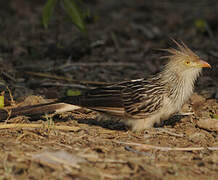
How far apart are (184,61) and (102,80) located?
2.14 m

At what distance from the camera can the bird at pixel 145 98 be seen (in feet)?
16.1

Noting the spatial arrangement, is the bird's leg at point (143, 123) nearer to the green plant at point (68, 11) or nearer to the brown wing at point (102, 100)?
the brown wing at point (102, 100)

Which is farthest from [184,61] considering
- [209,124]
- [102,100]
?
[102,100]

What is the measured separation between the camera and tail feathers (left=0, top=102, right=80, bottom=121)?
4906mm

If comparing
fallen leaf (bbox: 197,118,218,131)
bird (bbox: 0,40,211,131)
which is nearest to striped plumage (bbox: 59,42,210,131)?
bird (bbox: 0,40,211,131)

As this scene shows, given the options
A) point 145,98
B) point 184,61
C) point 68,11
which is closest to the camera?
point 145,98

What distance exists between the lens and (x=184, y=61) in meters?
5.13

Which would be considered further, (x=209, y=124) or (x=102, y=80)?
(x=102, y=80)

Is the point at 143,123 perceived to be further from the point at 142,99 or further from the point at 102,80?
the point at 102,80

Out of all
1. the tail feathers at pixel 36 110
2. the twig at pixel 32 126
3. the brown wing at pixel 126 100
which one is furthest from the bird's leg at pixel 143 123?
the tail feathers at pixel 36 110

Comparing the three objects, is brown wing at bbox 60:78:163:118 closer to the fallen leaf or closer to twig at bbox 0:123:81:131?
twig at bbox 0:123:81:131

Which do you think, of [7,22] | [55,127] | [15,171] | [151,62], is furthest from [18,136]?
[7,22]

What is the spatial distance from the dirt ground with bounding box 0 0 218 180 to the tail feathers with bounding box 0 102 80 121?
0.11 metres

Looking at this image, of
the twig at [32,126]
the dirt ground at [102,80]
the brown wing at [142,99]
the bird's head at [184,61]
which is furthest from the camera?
the bird's head at [184,61]
